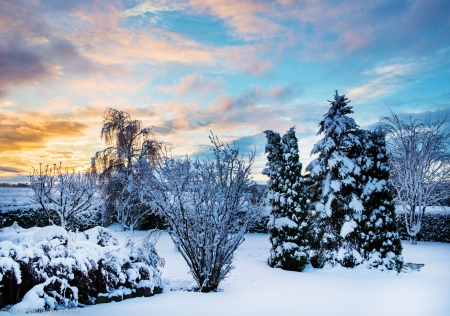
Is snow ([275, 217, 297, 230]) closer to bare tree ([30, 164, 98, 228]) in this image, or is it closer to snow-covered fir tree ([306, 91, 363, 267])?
snow-covered fir tree ([306, 91, 363, 267])

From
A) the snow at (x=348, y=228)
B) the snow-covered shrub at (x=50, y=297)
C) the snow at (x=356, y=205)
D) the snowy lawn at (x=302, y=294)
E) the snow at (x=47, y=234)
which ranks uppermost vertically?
the snow at (x=356, y=205)

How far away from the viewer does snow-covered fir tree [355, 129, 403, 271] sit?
10.5 meters

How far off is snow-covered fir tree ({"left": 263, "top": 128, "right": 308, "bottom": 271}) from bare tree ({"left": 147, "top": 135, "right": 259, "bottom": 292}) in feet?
13.6

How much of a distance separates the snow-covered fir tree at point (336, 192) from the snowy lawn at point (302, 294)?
0.72m

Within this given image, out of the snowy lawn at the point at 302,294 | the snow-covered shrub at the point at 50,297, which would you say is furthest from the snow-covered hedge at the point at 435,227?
the snow-covered shrub at the point at 50,297

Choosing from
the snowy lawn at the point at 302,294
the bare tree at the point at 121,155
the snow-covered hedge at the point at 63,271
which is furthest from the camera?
the bare tree at the point at 121,155

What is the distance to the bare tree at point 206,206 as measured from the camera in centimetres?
686

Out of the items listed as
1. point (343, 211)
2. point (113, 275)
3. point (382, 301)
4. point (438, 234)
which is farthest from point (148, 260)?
point (438, 234)

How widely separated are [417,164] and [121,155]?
53.3 feet

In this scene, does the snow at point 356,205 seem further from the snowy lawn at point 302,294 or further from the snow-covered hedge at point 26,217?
the snow-covered hedge at point 26,217

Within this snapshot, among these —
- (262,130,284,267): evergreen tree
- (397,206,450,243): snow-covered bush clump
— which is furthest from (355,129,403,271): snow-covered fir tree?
(397,206,450,243): snow-covered bush clump

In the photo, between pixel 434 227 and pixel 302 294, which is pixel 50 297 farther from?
pixel 434 227

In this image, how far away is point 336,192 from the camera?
11547 millimetres

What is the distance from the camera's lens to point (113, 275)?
18.9ft
